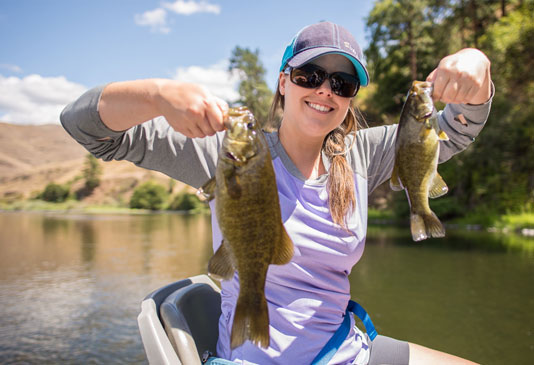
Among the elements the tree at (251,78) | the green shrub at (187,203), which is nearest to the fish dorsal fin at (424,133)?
the tree at (251,78)

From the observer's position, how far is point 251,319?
5.29 feet

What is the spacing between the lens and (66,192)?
231 ft

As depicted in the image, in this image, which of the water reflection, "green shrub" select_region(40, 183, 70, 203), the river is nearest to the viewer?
the river

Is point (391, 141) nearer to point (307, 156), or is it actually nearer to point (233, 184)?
point (307, 156)

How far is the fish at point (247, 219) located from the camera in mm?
1534

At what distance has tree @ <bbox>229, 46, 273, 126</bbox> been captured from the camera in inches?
1651

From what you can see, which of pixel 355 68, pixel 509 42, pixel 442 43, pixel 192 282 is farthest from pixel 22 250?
Result: pixel 442 43

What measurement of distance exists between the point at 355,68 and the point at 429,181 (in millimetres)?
762

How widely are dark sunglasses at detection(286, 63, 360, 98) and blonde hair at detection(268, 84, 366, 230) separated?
42 cm

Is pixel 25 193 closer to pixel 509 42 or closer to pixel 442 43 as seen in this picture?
pixel 442 43

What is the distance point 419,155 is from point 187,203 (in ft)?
179

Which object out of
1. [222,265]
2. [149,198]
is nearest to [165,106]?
[222,265]

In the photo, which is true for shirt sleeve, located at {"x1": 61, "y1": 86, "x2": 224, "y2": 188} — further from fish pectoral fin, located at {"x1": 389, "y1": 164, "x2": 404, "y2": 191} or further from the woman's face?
fish pectoral fin, located at {"x1": 389, "y1": 164, "x2": 404, "y2": 191}

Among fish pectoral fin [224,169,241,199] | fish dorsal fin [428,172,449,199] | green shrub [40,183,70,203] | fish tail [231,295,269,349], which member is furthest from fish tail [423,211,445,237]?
green shrub [40,183,70,203]
